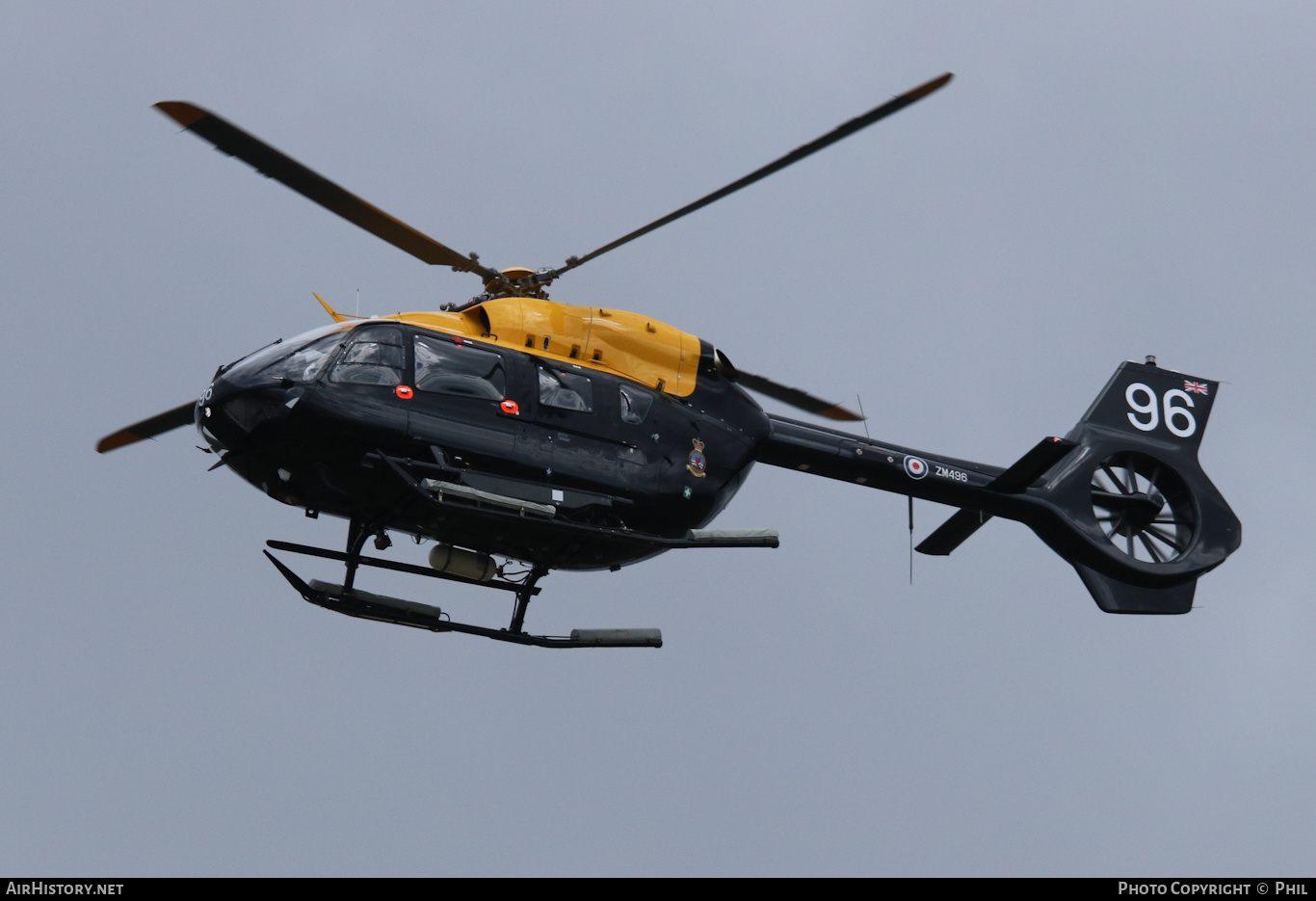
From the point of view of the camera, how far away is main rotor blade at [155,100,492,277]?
1750 cm

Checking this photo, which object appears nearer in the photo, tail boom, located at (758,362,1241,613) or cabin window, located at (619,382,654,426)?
cabin window, located at (619,382,654,426)

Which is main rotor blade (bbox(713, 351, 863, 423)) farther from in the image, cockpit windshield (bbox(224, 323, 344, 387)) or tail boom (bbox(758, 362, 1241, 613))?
cockpit windshield (bbox(224, 323, 344, 387))

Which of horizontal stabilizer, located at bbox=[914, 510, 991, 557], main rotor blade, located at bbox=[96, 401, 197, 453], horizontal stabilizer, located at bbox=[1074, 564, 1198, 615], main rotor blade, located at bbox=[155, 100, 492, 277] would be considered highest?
main rotor blade, located at bbox=[155, 100, 492, 277]

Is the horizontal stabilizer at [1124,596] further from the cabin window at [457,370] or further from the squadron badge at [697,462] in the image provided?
the cabin window at [457,370]

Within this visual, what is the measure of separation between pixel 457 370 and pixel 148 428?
15.1ft

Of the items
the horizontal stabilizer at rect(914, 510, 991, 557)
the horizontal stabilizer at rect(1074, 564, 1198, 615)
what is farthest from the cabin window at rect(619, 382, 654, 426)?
the horizontal stabilizer at rect(1074, 564, 1198, 615)

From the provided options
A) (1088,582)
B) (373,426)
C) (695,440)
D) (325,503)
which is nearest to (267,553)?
(325,503)

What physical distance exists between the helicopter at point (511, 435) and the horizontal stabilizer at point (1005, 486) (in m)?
0.05

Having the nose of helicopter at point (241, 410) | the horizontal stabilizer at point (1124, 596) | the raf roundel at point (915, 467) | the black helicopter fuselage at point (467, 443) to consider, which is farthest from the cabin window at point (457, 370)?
the horizontal stabilizer at point (1124, 596)

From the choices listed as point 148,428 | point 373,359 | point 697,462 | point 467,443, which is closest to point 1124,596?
point 697,462

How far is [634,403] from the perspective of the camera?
20.8 meters

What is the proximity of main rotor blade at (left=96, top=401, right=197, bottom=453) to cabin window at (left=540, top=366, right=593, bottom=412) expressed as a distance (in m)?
4.60

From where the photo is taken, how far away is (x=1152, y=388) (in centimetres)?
2653

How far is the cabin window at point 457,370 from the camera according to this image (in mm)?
19328
